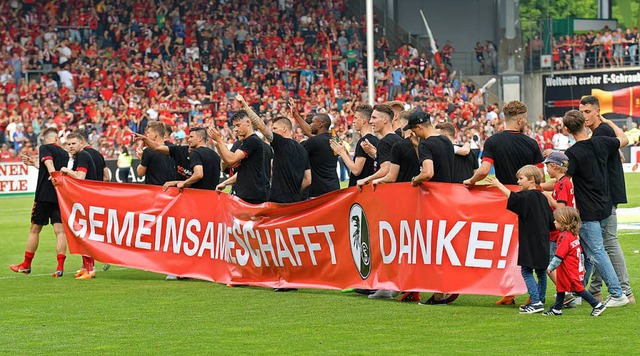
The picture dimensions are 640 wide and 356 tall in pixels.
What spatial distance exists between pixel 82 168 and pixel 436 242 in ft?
19.9

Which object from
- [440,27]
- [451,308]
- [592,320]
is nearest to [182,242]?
[451,308]

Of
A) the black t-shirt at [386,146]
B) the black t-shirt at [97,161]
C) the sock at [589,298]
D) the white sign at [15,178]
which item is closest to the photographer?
the sock at [589,298]

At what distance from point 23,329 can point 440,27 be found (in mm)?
48110

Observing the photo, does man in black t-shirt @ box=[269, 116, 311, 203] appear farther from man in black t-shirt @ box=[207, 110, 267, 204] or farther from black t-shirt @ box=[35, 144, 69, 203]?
black t-shirt @ box=[35, 144, 69, 203]

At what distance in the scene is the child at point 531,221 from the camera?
10.2 meters

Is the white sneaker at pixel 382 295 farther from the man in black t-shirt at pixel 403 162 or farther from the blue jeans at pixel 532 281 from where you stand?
the blue jeans at pixel 532 281

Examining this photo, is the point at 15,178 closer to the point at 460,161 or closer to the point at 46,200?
the point at 46,200

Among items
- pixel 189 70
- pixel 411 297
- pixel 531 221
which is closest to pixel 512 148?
pixel 531 221

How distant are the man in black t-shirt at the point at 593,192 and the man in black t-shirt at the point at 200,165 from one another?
5.50m

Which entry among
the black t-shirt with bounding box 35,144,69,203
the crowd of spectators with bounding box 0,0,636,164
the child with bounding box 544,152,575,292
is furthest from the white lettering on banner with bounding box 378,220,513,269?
the crowd of spectators with bounding box 0,0,636,164

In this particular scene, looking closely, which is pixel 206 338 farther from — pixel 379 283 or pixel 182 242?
pixel 182 242

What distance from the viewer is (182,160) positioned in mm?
14984

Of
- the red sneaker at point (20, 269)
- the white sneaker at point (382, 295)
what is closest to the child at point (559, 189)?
the white sneaker at point (382, 295)

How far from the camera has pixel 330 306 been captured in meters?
11.5
